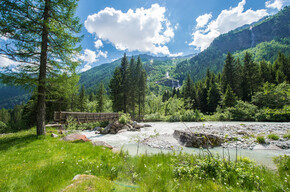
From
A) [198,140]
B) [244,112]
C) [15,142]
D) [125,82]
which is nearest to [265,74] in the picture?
[244,112]

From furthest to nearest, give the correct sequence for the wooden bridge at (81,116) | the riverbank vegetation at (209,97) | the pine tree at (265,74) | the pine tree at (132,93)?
the pine tree at (265,74)
the pine tree at (132,93)
the riverbank vegetation at (209,97)
the wooden bridge at (81,116)

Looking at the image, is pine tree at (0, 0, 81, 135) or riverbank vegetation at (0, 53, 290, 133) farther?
riverbank vegetation at (0, 53, 290, 133)

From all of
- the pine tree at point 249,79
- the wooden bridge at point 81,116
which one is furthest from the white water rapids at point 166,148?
the pine tree at point 249,79

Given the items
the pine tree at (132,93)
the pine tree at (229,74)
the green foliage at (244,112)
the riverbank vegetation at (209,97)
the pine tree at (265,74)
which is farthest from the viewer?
the pine tree at (229,74)

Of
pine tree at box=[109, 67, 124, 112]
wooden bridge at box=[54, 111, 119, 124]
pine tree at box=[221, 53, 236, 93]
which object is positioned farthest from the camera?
pine tree at box=[221, 53, 236, 93]

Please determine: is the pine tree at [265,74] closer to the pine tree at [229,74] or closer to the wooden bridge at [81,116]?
the pine tree at [229,74]

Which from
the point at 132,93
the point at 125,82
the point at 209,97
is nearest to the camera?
the point at 125,82

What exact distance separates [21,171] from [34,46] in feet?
24.3

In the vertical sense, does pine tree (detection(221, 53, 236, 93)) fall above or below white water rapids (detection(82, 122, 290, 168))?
above

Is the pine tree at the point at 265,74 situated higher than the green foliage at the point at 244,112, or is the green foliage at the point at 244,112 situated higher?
the pine tree at the point at 265,74

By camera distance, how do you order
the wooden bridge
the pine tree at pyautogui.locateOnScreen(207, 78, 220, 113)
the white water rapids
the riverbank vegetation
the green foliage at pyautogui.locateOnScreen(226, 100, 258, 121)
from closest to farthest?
the white water rapids → the wooden bridge → the green foliage at pyautogui.locateOnScreen(226, 100, 258, 121) → the riverbank vegetation → the pine tree at pyautogui.locateOnScreen(207, 78, 220, 113)

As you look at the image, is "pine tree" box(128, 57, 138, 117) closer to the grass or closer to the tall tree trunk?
the tall tree trunk

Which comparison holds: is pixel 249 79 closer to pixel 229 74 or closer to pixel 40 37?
pixel 229 74

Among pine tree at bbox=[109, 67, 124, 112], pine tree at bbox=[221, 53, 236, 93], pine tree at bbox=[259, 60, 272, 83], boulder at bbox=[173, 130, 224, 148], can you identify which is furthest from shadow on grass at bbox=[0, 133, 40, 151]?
pine tree at bbox=[259, 60, 272, 83]
